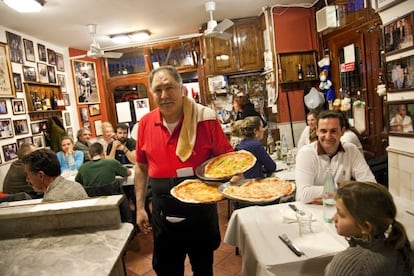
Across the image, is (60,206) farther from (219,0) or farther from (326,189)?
(219,0)

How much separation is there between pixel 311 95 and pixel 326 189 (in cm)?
307

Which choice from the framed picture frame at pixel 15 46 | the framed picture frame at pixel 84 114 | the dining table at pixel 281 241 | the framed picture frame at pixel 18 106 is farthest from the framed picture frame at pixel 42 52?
the dining table at pixel 281 241

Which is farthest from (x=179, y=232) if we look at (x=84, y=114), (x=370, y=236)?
(x=84, y=114)

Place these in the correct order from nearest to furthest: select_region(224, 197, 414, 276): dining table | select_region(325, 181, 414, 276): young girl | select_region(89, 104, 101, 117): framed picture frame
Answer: select_region(325, 181, 414, 276): young girl
select_region(224, 197, 414, 276): dining table
select_region(89, 104, 101, 117): framed picture frame

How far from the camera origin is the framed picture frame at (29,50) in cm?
454

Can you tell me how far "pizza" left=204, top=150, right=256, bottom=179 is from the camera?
1.58 metres

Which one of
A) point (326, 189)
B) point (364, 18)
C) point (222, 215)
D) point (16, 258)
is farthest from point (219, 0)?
point (16, 258)

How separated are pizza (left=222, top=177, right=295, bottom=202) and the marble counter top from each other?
584mm

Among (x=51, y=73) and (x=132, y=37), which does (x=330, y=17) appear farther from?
(x=51, y=73)

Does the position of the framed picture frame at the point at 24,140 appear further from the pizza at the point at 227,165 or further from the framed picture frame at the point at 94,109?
the pizza at the point at 227,165

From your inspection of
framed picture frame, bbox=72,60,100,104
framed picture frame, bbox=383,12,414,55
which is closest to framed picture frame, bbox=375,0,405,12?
framed picture frame, bbox=383,12,414,55

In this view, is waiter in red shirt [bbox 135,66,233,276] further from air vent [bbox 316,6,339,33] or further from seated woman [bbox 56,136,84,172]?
air vent [bbox 316,6,339,33]

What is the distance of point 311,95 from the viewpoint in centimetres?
455

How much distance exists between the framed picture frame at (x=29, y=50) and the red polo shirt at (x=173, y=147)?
3.81 meters
